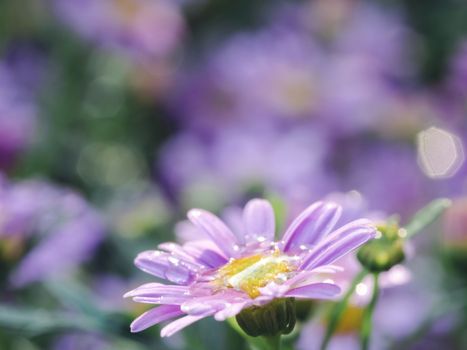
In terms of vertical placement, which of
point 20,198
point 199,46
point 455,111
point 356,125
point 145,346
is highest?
point 199,46

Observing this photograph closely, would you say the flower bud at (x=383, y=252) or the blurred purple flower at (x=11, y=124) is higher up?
the blurred purple flower at (x=11, y=124)

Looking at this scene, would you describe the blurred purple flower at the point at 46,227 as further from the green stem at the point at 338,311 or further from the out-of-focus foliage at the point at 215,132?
the green stem at the point at 338,311

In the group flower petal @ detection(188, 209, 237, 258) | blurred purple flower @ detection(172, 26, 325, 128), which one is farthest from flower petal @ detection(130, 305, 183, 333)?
blurred purple flower @ detection(172, 26, 325, 128)

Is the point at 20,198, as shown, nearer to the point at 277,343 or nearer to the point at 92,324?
the point at 92,324

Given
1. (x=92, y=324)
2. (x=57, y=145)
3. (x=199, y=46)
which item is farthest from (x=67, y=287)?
Result: (x=199, y=46)

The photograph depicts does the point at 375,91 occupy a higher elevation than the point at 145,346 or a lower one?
higher

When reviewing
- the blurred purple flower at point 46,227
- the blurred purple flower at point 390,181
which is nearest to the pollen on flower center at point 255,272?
the blurred purple flower at point 46,227
